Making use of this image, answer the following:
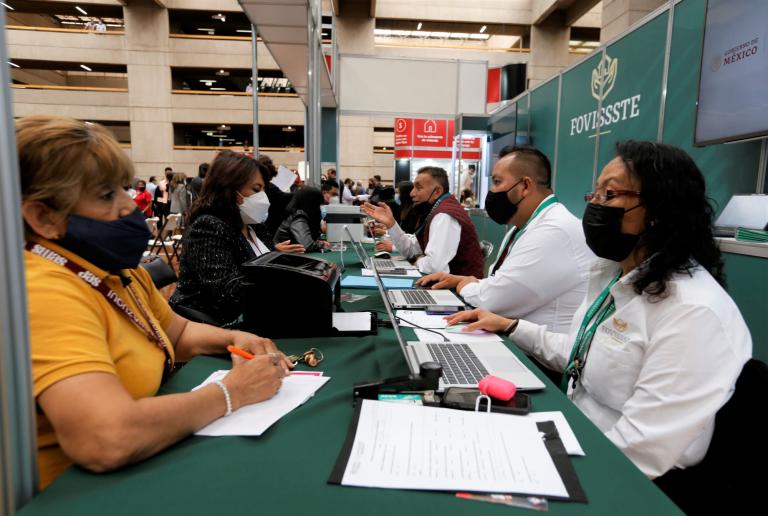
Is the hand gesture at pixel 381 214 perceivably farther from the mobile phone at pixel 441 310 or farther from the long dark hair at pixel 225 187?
the mobile phone at pixel 441 310

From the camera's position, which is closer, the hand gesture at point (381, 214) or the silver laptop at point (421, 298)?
the silver laptop at point (421, 298)

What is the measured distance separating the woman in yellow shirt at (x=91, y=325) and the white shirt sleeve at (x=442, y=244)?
2.26m

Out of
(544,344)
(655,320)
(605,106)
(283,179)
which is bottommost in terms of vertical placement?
(544,344)

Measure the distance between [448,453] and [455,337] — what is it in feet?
2.56

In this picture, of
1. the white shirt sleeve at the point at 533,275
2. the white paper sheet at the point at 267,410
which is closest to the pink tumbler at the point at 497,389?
the white paper sheet at the point at 267,410

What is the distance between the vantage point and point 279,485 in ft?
2.57

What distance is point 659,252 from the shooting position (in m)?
1.23

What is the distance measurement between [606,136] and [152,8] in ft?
47.4

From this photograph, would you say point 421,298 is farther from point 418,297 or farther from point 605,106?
point 605,106

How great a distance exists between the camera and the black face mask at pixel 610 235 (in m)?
1.35

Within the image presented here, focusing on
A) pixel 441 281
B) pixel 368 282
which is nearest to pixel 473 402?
pixel 441 281

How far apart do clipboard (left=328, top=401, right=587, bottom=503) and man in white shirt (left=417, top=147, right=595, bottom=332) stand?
1.26 meters

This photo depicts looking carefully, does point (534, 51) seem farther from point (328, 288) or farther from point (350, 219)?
point (328, 288)

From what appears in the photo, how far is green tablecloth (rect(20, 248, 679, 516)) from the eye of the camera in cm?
73
